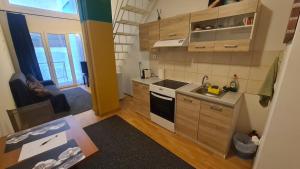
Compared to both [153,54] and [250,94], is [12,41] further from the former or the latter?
[250,94]

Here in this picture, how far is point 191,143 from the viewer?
2.15 m

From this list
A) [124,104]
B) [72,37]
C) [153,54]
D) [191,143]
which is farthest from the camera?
[72,37]

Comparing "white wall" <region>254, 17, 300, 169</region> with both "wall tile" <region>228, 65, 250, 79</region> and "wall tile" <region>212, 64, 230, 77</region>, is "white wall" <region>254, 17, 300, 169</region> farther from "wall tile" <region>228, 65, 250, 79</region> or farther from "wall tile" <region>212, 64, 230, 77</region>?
"wall tile" <region>212, 64, 230, 77</region>

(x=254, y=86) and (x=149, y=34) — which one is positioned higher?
(x=149, y=34)

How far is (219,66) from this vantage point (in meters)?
2.14

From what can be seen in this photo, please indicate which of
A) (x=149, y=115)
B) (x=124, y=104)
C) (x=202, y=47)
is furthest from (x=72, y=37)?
(x=202, y=47)

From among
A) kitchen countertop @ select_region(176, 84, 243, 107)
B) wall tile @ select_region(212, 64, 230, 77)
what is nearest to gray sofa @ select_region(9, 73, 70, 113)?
kitchen countertop @ select_region(176, 84, 243, 107)

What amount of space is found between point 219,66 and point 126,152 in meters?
2.07

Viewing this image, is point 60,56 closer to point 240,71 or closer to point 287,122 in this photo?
point 240,71

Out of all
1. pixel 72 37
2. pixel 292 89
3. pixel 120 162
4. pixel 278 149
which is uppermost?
pixel 72 37

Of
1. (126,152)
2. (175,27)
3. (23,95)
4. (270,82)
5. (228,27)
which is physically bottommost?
(126,152)

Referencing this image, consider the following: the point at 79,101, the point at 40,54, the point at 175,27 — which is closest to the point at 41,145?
the point at 175,27

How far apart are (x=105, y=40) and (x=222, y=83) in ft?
8.21

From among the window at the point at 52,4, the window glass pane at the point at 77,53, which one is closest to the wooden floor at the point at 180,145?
the window glass pane at the point at 77,53
